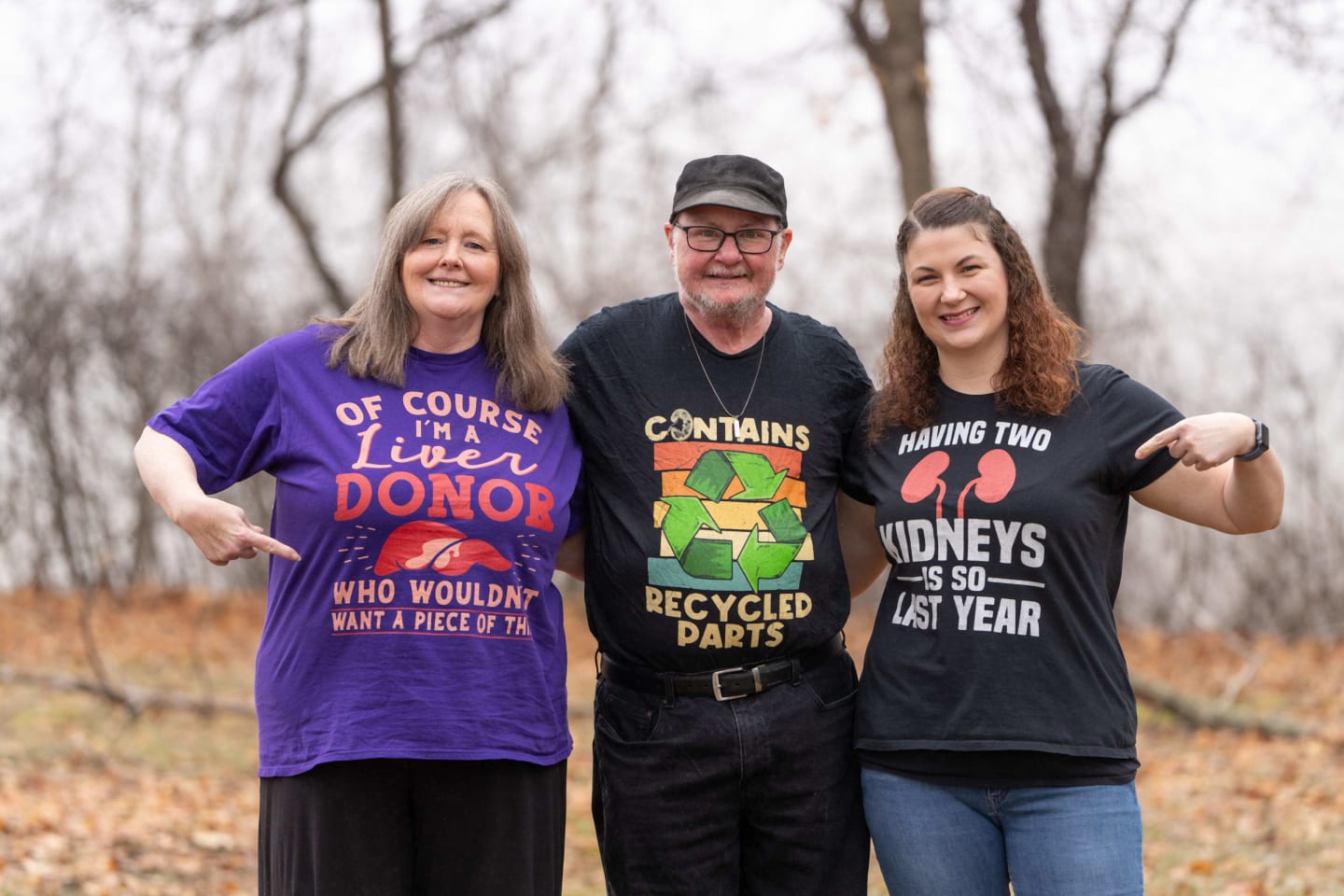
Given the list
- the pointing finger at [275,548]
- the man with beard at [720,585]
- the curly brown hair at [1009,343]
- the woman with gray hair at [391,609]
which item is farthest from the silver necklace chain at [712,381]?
the pointing finger at [275,548]

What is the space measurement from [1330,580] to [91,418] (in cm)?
1080

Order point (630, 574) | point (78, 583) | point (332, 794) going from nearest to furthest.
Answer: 1. point (332, 794)
2. point (630, 574)
3. point (78, 583)

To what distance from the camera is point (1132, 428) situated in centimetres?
286

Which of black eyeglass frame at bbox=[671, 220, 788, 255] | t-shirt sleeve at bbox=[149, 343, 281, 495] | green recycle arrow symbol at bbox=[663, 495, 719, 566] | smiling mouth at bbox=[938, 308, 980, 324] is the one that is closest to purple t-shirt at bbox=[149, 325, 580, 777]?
t-shirt sleeve at bbox=[149, 343, 281, 495]

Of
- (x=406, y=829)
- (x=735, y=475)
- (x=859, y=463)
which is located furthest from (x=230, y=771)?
(x=859, y=463)

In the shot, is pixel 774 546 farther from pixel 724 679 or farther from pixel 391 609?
pixel 391 609

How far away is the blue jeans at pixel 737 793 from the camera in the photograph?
3.08 m

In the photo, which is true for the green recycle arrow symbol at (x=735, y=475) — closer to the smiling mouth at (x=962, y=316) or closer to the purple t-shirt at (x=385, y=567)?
the purple t-shirt at (x=385, y=567)

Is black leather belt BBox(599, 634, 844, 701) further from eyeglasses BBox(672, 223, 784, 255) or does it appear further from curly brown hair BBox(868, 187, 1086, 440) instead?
eyeglasses BBox(672, 223, 784, 255)

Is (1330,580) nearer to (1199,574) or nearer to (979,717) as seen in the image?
(1199,574)

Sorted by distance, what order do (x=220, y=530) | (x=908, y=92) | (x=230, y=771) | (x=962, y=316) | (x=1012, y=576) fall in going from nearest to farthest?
(x=220, y=530) → (x=1012, y=576) → (x=962, y=316) → (x=230, y=771) → (x=908, y=92)

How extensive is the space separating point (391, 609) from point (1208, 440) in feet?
5.84

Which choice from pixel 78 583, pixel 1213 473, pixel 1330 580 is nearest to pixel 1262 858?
pixel 1213 473

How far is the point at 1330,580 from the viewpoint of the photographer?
34.4ft
